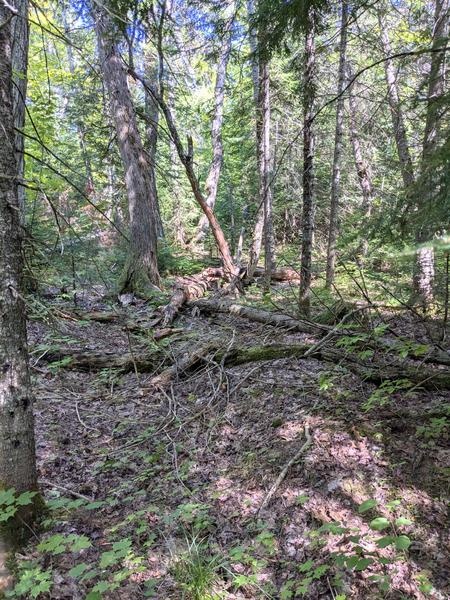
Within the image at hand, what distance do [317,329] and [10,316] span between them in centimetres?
371

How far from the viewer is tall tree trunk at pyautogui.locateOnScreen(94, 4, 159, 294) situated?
10.2 m

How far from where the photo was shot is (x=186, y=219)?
20.5m

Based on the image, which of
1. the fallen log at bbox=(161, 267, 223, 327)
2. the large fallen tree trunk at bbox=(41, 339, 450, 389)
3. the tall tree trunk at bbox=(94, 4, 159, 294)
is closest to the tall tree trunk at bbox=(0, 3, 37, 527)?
the large fallen tree trunk at bbox=(41, 339, 450, 389)

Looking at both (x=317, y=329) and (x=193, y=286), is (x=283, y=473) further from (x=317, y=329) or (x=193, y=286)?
(x=193, y=286)

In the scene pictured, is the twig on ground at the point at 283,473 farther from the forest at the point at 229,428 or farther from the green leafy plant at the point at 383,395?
the green leafy plant at the point at 383,395

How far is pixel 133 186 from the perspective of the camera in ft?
35.1

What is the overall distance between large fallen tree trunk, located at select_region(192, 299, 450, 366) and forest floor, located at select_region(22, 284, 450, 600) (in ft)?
1.49

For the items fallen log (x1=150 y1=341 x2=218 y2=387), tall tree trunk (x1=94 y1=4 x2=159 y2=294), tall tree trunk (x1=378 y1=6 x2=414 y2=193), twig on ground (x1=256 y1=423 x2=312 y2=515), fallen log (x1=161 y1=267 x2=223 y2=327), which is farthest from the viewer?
tall tree trunk (x1=94 y1=4 x2=159 y2=294)

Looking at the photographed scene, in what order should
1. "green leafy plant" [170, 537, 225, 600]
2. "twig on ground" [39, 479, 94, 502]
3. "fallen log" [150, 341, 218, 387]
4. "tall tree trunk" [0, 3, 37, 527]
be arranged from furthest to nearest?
"fallen log" [150, 341, 218, 387], "twig on ground" [39, 479, 94, 502], "tall tree trunk" [0, 3, 37, 527], "green leafy plant" [170, 537, 225, 600]

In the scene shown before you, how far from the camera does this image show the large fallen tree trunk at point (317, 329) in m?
4.27

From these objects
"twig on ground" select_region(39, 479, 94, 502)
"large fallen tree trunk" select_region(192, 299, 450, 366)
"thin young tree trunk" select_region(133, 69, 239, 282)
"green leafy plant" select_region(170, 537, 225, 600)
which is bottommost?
"green leafy plant" select_region(170, 537, 225, 600)

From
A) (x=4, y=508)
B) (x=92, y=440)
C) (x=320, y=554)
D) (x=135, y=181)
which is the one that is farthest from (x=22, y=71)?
(x=320, y=554)

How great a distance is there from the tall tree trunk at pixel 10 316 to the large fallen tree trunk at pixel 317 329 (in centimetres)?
316

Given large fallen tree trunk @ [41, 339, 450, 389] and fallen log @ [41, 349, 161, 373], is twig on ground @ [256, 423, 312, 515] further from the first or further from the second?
fallen log @ [41, 349, 161, 373]
